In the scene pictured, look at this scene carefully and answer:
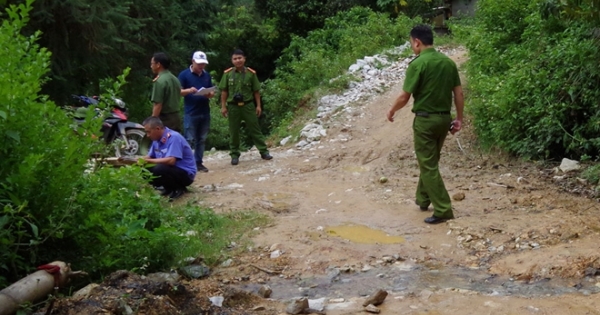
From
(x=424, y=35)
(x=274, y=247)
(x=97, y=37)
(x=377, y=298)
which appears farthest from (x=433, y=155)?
(x=97, y=37)

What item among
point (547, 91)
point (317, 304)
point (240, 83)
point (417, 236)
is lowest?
point (417, 236)

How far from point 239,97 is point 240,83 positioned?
0.67 ft

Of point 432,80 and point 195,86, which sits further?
point 195,86

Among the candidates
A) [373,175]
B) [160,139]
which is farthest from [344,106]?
[160,139]

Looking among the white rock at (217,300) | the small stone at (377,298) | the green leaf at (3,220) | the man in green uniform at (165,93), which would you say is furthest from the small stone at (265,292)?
the man in green uniform at (165,93)

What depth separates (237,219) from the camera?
7168mm

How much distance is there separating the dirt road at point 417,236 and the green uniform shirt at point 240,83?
108 centimetres

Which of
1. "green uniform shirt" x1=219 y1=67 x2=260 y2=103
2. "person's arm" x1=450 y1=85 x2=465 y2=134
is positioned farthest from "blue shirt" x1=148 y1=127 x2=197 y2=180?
"person's arm" x1=450 y1=85 x2=465 y2=134

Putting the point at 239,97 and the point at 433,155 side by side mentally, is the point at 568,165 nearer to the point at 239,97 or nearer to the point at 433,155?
the point at 433,155

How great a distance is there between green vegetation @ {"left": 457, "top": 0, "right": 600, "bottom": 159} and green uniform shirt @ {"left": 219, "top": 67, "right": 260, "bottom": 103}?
3.18 m

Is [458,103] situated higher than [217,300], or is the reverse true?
[458,103]

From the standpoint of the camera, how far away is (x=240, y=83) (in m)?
10.2

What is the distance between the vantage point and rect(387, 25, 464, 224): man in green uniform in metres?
6.51

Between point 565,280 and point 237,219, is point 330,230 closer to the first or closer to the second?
point 237,219
